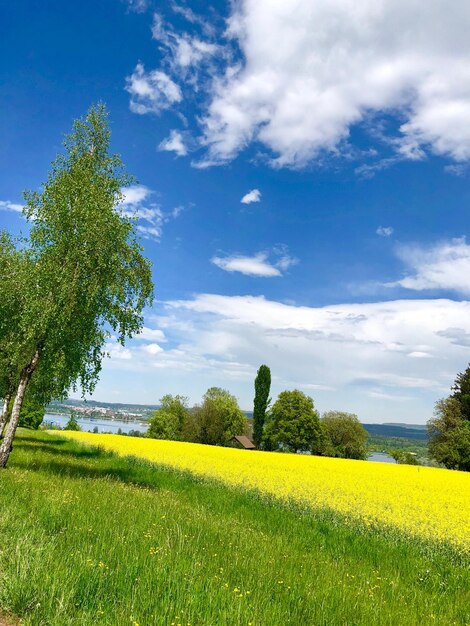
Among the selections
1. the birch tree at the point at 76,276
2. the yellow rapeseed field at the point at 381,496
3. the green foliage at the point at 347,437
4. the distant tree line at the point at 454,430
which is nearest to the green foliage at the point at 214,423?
the green foliage at the point at 347,437

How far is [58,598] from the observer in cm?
453

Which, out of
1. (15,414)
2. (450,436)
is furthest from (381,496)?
(450,436)

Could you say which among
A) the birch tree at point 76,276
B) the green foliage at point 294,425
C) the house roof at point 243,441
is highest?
the birch tree at point 76,276

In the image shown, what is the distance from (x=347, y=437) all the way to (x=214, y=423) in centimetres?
2976

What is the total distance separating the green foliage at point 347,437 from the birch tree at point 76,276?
81.3 m

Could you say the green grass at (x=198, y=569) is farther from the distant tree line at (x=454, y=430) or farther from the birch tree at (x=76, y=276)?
the distant tree line at (x=454, y=430)

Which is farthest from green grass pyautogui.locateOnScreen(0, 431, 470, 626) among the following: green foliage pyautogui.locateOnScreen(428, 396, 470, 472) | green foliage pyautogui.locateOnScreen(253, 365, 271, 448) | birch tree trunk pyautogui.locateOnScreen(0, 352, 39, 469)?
green foliage pyautogui.locateOnScreen(253, 365, 271, 448)

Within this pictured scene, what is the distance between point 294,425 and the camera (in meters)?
78.9

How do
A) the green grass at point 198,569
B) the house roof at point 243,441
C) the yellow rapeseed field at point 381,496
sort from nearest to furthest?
the green grass at point 198,569 < the yellow rapeseed field at point 381,496 < the house roof at point 243,441

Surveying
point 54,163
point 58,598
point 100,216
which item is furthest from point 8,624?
point 54,163

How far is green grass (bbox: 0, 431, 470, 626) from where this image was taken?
4.59m

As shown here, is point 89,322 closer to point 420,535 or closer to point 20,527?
point 20,527

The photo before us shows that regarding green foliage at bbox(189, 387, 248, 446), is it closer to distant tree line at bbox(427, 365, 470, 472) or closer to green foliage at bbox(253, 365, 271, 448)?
green foliage at bbox(253, 365, 271, 448)

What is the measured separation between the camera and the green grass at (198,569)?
15.0 feet
